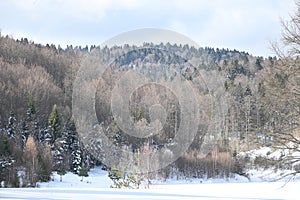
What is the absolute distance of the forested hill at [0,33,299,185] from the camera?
33.7 metres

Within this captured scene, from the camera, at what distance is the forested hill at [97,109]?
110 ft

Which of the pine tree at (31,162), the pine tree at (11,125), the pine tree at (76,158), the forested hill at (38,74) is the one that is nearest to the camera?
the pine tree at (31,162)

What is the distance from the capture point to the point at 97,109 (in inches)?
1769

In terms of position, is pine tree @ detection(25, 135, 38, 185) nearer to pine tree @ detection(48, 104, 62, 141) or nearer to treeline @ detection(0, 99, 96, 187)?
treeline @ detection(0, 99, 96, 187)

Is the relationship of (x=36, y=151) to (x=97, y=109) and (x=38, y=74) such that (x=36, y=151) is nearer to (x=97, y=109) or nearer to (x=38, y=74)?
(x=97, y=109)

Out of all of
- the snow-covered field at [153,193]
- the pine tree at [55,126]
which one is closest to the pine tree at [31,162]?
the snow-covered field at [153,193]

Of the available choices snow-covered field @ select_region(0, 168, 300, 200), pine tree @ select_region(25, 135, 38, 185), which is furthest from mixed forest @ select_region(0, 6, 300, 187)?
snow-covered field @ select_region(0, 168, 300, 200)

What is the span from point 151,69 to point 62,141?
2728 cm

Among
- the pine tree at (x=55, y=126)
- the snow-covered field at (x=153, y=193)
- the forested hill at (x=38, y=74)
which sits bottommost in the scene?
the snow-covered field at (x=153, y=193)

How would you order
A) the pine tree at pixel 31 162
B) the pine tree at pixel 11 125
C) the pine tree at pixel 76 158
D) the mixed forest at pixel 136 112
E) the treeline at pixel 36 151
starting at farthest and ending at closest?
the pine tree at pixel 11 125, the pine tree at pixel 76 158, the treeline at pixel 36 151, the pine tree at pixel 31 162, the mixed forest at pixel 136 112

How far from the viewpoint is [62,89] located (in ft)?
167

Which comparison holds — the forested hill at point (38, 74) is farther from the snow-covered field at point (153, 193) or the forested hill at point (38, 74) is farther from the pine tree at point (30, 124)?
the snow-covered field at point (153, 193)

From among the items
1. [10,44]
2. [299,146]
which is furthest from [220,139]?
[299,146]

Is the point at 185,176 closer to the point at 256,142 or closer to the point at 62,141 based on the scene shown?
the point at 62,141
